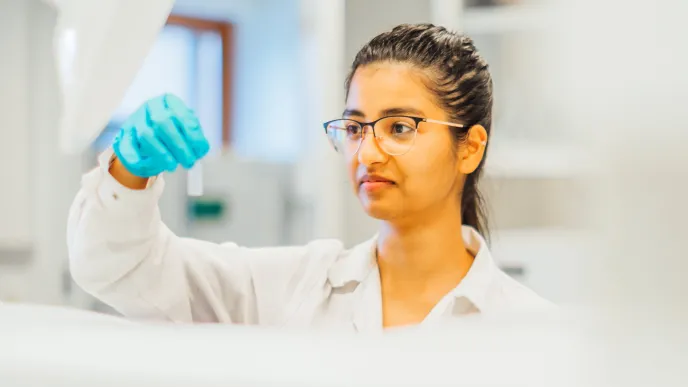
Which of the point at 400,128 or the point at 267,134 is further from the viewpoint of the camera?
the point at 267,134

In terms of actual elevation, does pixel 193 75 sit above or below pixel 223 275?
above

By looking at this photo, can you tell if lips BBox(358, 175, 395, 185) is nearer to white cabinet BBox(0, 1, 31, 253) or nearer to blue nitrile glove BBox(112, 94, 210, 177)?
blue nitrile glove BBox(112, 94, 210, 177)

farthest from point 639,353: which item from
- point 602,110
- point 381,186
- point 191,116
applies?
point 191,116

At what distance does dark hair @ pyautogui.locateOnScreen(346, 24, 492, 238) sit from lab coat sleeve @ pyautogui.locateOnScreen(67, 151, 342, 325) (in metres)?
0.13

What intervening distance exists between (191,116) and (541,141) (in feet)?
0.64

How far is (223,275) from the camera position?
0.44 meters

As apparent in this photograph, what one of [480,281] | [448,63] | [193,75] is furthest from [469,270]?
[193,75]

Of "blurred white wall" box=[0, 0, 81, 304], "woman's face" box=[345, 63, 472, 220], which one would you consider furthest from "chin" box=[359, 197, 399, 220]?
"blurred white wall" box=[0, 0, 81, 304]

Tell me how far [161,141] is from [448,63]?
163 millimetres

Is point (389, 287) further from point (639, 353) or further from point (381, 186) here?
point (639, 353)

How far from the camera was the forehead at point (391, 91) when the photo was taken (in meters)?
0.31

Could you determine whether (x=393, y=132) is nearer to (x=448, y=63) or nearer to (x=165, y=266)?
(x=448, y=63)

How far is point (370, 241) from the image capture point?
378 millimetres

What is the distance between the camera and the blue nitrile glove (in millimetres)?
355
